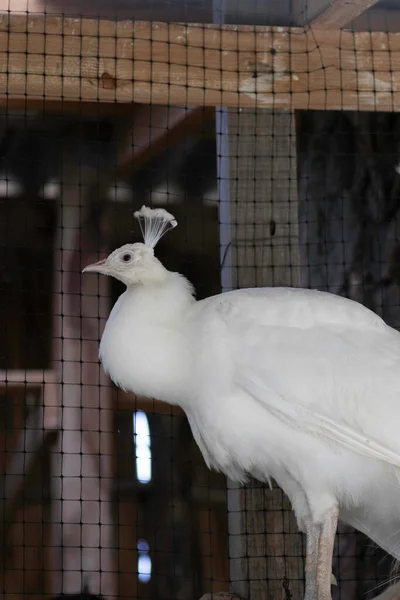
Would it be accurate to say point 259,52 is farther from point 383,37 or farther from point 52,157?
point 52,157

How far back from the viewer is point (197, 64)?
2.77 meters

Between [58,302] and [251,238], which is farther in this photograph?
[58,302]

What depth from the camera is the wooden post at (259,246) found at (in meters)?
2.86

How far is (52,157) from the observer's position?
4.11 meters

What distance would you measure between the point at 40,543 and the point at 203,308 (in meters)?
1.78

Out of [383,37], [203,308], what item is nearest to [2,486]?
[203,308]

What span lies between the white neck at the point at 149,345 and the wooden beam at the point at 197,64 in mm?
A: 597

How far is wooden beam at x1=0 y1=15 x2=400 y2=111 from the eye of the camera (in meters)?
2.70

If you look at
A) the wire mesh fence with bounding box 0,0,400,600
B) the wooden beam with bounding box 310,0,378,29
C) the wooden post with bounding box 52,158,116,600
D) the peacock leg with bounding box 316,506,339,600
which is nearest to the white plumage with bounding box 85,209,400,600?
the peacock leg with bounding box 316,506,339,600

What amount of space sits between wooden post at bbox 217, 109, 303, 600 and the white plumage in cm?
44

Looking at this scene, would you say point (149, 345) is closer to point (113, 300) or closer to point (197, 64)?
point (197, 64)

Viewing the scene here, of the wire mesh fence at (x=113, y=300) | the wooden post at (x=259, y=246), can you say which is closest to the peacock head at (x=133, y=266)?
the wooden post at (x=259, y=246)

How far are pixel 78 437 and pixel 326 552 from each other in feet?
5.68

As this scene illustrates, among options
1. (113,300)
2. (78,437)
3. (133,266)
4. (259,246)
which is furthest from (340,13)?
(78,437)
